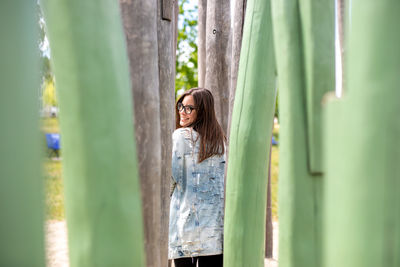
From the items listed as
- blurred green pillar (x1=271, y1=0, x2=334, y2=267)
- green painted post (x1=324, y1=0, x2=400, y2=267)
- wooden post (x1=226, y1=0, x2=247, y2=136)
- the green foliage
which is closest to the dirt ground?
wooden post (x1=226, y1=0, x2=247, y2=136)

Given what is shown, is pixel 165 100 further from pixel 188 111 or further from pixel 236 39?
pixel 236 39

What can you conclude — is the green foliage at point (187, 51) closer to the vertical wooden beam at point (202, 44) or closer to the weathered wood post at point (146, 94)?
the vertical wooden beam at point (202, 44)

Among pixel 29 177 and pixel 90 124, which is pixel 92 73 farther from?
pixel 29 177

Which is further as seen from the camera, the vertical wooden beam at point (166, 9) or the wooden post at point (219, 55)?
the wooden post at point (219, 55)

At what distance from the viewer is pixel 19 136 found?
0.64 metres

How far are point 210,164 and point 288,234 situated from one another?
1068mm

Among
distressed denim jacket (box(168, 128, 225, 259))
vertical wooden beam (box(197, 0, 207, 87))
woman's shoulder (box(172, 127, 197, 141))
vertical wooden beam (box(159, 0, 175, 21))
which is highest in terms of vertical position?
vertical wooden beam (box(197, 0, 207, 87))

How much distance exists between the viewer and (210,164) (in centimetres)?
193

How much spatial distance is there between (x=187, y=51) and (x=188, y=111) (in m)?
4.76

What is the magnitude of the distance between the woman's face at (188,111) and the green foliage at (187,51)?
14.8 feet

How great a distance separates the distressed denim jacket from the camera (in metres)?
1.88

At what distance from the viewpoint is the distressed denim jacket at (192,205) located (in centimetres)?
188

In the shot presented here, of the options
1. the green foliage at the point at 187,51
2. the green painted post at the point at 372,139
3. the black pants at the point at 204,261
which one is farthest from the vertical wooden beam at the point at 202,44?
the green foliage at the point at 187,51

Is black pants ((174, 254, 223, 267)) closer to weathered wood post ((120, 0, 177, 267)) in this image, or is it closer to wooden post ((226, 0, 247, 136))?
wooden post ((226, 0, 247, 136))
